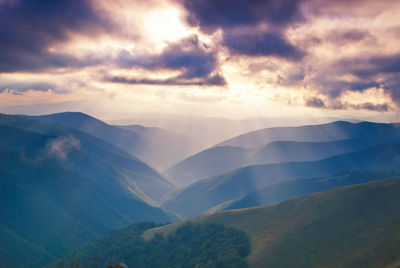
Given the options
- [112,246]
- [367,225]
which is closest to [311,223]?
[367,225]

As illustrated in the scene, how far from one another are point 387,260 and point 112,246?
443 feet

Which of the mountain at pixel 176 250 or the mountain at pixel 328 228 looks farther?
the mountain at pixel 176 250

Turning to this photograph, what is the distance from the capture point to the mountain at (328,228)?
108250 millimetres

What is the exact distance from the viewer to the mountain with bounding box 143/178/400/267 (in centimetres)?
10825

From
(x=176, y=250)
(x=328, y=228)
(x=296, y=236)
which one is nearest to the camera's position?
(x=328, y=228)

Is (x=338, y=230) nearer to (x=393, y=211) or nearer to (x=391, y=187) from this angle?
(x=393, y=211)

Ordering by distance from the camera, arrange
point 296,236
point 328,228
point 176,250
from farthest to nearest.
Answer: point 176,250, point 296,236, point 328,228

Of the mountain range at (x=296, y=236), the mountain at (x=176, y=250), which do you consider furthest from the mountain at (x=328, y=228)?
the mountain at (x=176, y=250)

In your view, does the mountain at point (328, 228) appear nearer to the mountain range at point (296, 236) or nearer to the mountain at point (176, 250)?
the mountain range at point (296, 236)

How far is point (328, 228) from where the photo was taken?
132000 millimetres

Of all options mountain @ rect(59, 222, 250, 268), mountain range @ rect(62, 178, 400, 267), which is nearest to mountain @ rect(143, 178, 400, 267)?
mountain range @ rect(62, 178, 400, 267)

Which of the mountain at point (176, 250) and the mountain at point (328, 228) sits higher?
the mountain at point (328, 228)

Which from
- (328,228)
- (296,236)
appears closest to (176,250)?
(296,236)

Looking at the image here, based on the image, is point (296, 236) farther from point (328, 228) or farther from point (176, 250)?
point (176, 250)
